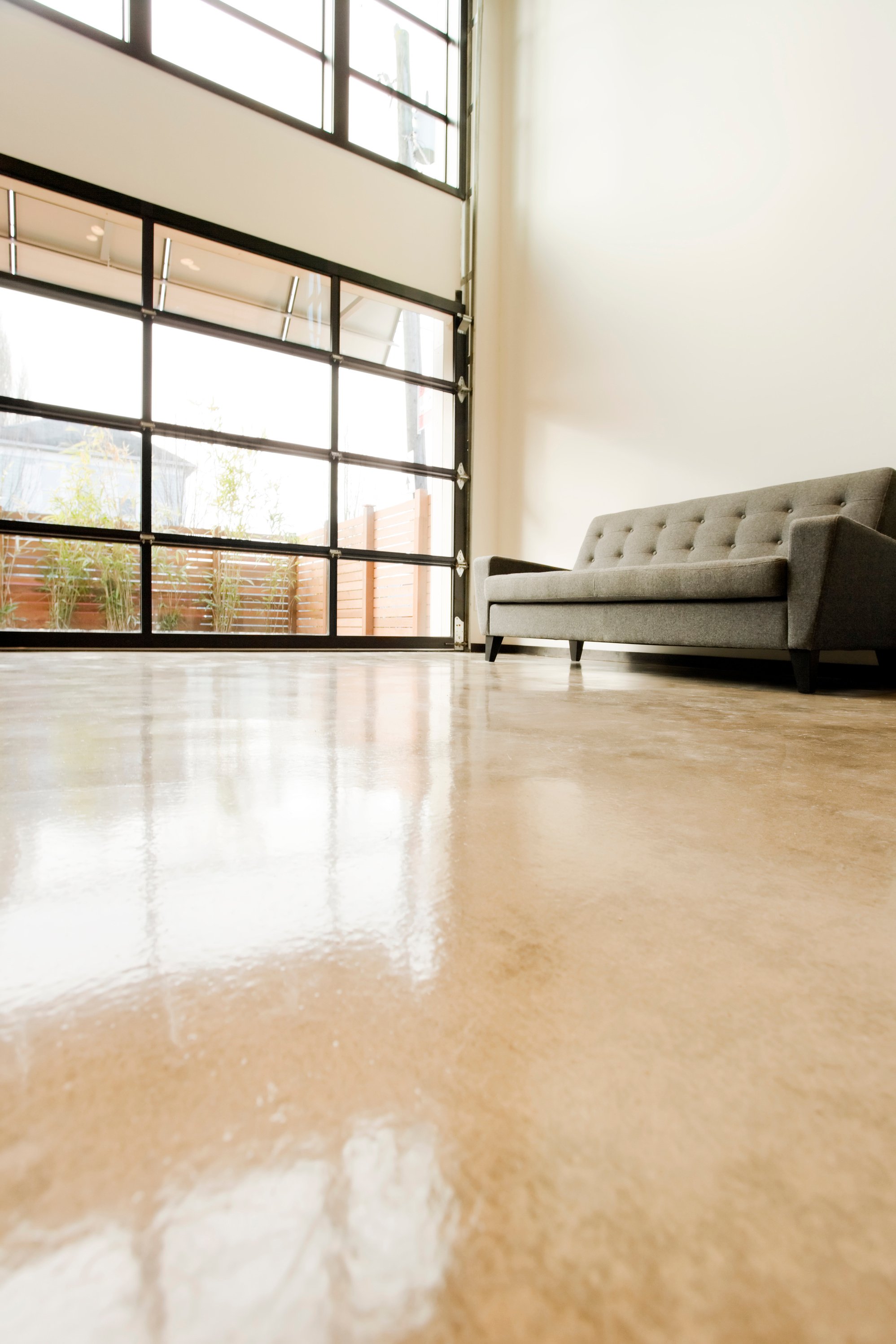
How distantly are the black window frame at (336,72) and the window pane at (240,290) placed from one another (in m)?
0.83

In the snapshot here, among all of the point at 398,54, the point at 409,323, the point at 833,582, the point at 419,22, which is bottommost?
the point at 833,582

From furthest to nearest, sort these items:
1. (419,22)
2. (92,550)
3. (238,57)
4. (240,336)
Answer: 1. (419,22)
2. (240,336)
3. (238,57)
4. (92,550)

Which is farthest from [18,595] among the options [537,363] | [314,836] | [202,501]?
[314,836]

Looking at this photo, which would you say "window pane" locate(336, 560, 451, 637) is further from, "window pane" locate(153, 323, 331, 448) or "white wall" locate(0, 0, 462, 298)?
"white wall" locate(0, 0, 462, 298)

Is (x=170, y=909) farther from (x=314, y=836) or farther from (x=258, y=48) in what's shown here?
(x=258, y=48)

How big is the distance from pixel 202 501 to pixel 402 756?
356 centimetres

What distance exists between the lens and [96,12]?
3.60 m

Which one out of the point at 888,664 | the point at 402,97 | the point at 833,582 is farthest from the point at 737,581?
the point at 402,97

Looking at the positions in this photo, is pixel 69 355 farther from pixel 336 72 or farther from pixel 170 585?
pixel 336 72

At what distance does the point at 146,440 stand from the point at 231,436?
1.58 ft

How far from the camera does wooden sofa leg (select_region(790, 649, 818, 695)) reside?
208 cm

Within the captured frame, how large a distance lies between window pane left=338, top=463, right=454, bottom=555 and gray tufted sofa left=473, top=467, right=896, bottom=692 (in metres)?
1.15

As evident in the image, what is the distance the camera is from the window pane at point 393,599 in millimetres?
4426

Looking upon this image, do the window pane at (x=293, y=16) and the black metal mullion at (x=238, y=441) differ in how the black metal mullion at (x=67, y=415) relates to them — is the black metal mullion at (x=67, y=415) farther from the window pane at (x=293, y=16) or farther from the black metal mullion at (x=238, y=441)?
the window pane at (x=293, y=16)
